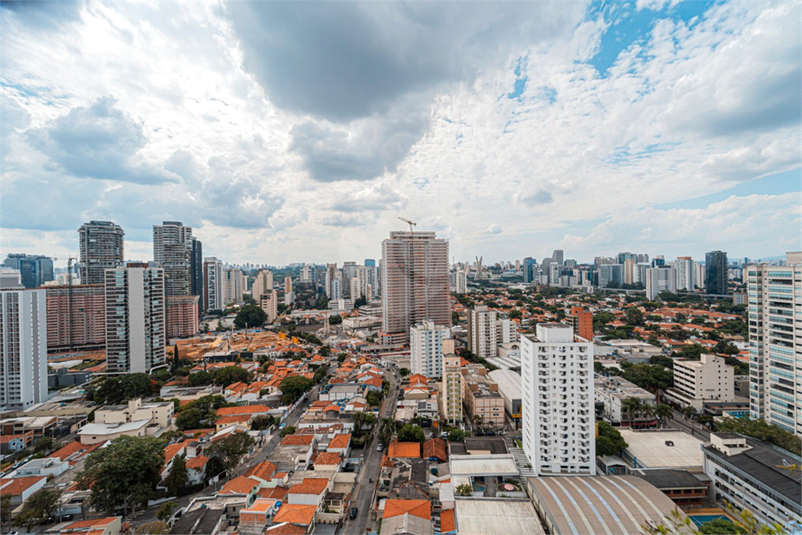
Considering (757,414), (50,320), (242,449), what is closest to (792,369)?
(757,414)

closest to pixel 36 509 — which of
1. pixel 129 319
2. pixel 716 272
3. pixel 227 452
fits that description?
pixel 227 452

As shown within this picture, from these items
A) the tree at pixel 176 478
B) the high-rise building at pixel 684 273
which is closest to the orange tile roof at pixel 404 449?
the tree at pixel 176 478

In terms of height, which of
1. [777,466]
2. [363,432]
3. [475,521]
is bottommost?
[363,432]

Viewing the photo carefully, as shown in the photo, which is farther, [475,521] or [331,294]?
[331,294]

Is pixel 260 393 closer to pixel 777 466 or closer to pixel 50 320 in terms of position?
pixel 777 466

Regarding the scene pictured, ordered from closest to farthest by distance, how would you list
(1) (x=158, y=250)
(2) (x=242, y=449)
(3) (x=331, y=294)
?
1. (2) (x=242, y=449)
2. (1) (x=158, y=250)
3. (3) (x=331, y=294)

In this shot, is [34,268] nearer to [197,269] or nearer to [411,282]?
[197,269]

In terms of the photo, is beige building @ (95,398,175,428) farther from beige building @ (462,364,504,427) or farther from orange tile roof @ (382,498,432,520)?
beige building @ (462,364,504,427)

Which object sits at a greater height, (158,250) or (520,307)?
(158,250)
